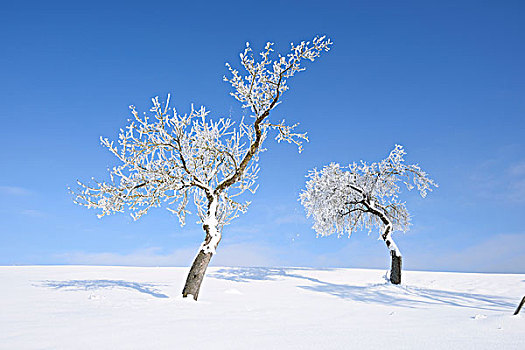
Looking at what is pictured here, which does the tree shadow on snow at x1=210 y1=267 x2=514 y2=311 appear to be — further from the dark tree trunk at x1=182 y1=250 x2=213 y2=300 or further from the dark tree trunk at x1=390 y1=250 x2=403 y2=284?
the dark tree trunk at x1=182 y1=250 x2=213 y2=300

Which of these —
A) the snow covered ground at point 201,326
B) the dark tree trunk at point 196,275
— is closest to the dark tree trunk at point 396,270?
the snow covered ground at point 201,326

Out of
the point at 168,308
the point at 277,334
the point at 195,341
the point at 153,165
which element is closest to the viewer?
the point at 195,341

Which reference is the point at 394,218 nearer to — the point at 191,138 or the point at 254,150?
the point at 254,150

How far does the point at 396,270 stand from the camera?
1697 cm

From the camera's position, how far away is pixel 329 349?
14.6ft

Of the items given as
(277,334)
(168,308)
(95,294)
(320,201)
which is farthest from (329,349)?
(320,201)

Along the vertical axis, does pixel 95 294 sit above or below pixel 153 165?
below

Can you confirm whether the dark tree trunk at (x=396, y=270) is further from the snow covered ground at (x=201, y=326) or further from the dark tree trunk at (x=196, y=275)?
the dark tree trunk at (x=196, y=275)

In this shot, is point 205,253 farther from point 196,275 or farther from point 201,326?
point 201,326

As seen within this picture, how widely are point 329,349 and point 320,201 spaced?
14899 millimetres

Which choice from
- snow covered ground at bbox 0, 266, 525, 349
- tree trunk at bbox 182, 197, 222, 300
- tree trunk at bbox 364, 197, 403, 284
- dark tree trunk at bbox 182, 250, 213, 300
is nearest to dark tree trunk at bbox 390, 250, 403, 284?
tree trunk at bbox 364, 197, 403, 284

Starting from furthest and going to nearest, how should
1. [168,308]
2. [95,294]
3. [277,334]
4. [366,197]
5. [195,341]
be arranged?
[366,197] → [95,294] → [168,308] → [277,334] → [195,341]

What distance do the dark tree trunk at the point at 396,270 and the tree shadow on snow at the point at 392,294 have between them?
1.54 ft

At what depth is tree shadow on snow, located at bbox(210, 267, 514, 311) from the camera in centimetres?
1193
